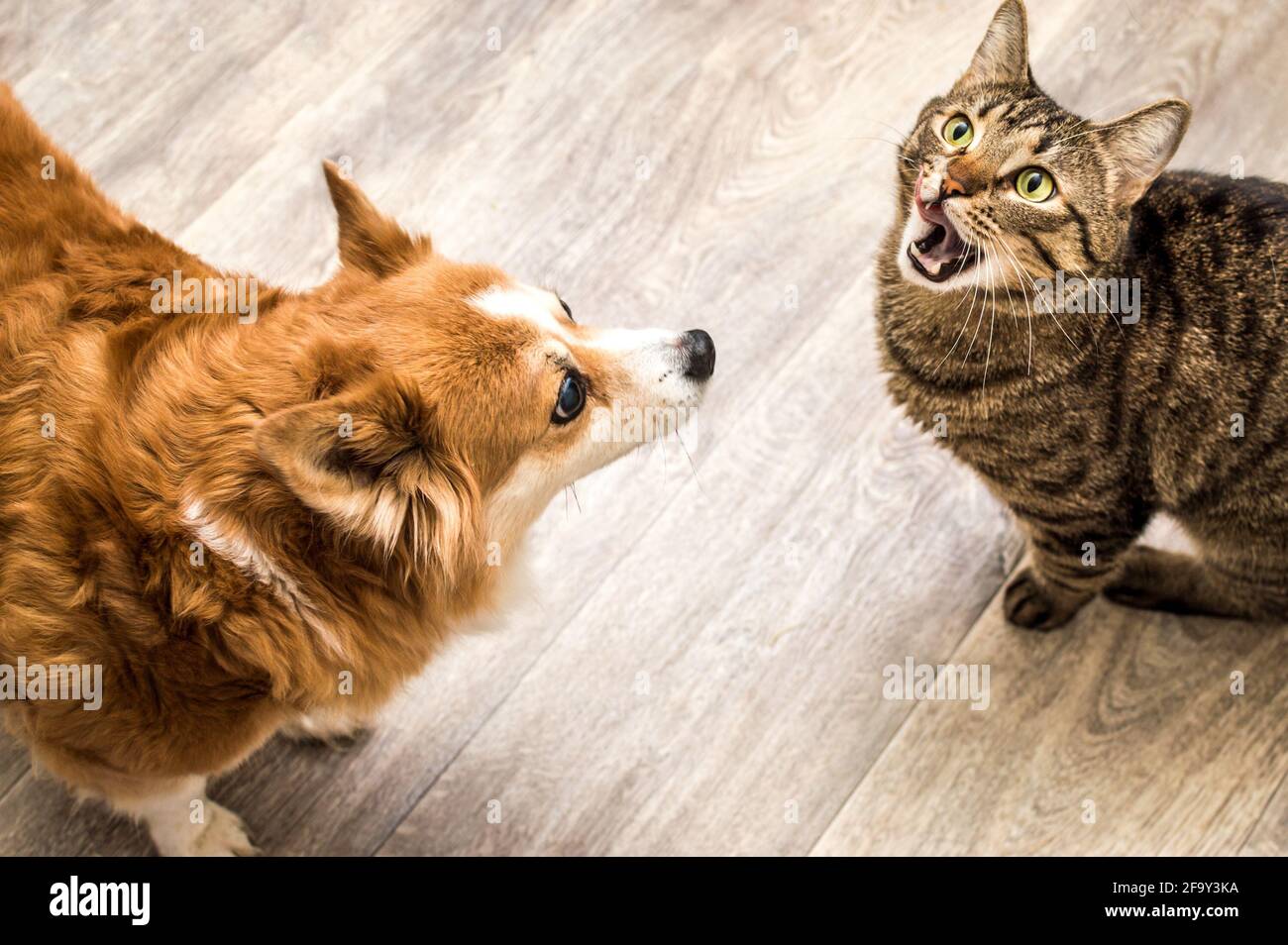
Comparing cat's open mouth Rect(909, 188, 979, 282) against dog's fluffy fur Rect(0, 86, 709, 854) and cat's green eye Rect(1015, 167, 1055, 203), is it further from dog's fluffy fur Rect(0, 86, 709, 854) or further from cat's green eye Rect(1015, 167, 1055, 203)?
dog's fluffy fur Rect(0, 86, 709, 854)

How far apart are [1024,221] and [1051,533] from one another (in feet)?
2.02

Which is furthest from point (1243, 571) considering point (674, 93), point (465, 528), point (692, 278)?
point (674, 93)

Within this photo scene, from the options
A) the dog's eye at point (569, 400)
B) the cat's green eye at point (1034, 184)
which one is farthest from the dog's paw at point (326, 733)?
the cat's green eye at point (1034, 184)

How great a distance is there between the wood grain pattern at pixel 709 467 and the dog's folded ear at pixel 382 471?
0.48 m

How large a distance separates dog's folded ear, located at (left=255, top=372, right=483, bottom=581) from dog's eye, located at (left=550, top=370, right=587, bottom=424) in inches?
7.7

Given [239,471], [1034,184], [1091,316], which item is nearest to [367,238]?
[239,471]

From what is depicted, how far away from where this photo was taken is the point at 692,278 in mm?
2492

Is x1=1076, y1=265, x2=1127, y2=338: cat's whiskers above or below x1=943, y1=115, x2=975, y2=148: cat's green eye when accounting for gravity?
below

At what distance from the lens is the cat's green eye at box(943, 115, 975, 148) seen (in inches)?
70.4

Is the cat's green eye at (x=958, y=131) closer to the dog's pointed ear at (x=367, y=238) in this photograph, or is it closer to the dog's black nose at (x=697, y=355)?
the dog's black nose at (x=697, y=355)

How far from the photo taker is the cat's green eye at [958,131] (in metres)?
1.79

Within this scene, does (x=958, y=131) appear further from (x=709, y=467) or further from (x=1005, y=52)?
(x=709, y=467)

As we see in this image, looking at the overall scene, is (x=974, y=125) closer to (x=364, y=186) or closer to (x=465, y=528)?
(x=465, y=528)

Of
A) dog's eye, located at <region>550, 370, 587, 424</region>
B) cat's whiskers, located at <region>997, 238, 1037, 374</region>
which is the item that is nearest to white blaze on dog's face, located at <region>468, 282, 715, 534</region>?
dog's eye, located at <region>550, 370, 587, 424</region>
